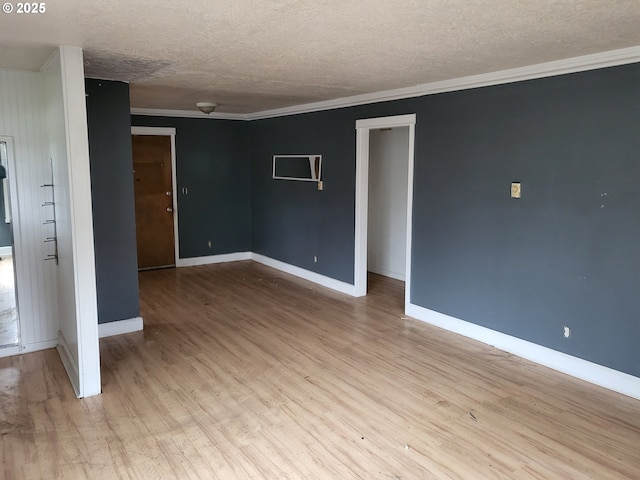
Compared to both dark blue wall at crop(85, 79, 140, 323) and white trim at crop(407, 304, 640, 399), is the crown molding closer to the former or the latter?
white trim at crop(407, 304, 640, 399)

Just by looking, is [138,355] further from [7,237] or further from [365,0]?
[365,0]

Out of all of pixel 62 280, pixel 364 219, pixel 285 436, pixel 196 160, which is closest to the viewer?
pixel 285 436

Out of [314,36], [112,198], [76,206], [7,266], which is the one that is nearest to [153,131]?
[112,198]

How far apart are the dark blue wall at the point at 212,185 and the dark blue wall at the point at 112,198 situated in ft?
9.45

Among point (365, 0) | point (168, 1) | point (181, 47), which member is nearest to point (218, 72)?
point (181, 47)

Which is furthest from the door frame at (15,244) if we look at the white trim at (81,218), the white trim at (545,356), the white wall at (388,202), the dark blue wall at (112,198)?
the white wall at (388,202)

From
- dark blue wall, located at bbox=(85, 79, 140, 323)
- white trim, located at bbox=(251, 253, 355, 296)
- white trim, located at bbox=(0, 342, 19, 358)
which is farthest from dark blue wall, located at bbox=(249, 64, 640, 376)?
white trim, located at bbox=(0, 342, 19, 358)

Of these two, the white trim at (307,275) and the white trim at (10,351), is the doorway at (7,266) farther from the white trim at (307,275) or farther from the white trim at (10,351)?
the white trim at (307,275)

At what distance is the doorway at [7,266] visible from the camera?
13.2 ft

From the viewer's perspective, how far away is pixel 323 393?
138 inches

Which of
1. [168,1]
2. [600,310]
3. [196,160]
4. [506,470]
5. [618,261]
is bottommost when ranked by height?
[506,470]

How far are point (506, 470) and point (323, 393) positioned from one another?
134 cm

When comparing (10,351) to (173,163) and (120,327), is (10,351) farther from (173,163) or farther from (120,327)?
(173,163)

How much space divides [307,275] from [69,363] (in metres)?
3.66
